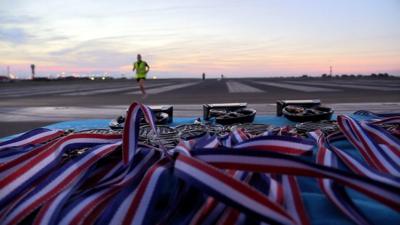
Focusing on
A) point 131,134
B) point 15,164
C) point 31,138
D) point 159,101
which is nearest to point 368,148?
point 131,134

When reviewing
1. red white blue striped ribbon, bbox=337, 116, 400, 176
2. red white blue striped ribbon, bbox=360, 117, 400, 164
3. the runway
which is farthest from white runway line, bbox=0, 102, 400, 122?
red white blue striped ribbon, bbox=360, 117, 400, 164

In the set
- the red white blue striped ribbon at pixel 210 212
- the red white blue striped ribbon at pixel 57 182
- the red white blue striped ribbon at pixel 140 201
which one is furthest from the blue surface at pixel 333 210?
the red white blue striped ribbon at pixel 57 182

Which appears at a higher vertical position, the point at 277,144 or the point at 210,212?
the point at 277,144

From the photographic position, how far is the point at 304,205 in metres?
1.35

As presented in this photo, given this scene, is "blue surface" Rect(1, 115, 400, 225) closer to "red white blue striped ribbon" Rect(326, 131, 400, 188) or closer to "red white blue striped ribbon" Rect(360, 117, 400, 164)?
"red white blue striped ribbon" Rect(326, 131, 400, 188)

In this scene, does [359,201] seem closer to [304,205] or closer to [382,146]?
[304,205]

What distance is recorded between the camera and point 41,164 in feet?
5.18

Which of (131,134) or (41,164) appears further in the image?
(131,134)

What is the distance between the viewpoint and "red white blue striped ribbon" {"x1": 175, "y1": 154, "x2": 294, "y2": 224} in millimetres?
1099

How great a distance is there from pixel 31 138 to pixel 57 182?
0.92 metres

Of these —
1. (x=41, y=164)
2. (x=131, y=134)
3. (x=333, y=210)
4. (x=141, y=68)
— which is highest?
(x=141, y=68)

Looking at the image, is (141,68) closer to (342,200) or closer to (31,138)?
(31,138)

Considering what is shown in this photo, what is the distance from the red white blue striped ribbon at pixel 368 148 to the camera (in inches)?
63.5

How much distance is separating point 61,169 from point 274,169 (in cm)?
83
